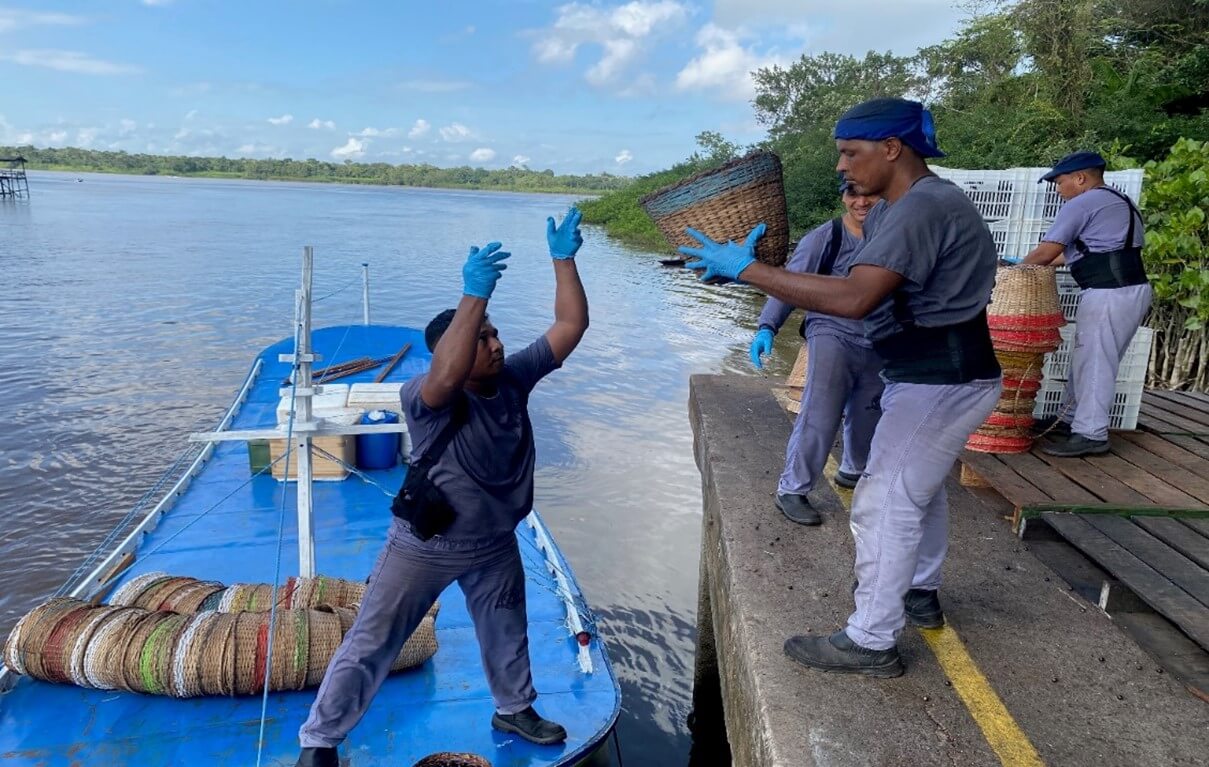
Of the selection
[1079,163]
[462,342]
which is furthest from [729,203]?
[1079,163]

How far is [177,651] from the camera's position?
411 cm

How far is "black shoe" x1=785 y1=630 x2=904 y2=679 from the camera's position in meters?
2.90

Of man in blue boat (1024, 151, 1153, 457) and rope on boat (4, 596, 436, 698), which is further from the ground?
man in blue boat (1024, 151, 1153, 457)

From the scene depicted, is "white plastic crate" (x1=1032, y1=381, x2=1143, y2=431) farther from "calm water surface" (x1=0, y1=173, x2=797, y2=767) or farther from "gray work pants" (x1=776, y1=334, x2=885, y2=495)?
"calm water surface" (x1=0, y1=173, x2=797, y2=767)

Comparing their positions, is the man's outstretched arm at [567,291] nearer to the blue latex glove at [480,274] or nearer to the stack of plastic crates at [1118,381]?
the blue latex glove at [480,274]

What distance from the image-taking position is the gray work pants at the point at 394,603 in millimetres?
3230

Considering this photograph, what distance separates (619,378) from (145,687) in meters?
12.9

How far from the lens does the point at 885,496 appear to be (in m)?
2.82

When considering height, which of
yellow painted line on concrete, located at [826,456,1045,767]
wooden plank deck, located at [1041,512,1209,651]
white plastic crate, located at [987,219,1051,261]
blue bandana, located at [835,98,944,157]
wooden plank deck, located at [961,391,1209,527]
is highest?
blue bandana, located at [835,98,944,157]

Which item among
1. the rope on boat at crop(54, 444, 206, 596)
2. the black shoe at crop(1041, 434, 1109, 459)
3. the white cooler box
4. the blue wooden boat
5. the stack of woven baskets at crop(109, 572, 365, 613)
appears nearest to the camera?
the blue wooden boat

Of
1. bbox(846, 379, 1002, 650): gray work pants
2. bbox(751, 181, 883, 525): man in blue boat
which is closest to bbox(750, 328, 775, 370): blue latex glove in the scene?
bbox(751, 181, 883, 525): man in blue boat

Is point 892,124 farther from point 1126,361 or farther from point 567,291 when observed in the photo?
point 1126,361

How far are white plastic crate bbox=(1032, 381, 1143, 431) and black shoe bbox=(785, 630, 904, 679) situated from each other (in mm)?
3445

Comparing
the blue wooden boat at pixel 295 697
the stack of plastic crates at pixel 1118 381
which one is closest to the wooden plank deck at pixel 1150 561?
the stack of plastic crates at pixel 1118 381
